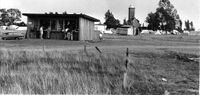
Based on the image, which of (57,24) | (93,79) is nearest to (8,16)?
(57,24)

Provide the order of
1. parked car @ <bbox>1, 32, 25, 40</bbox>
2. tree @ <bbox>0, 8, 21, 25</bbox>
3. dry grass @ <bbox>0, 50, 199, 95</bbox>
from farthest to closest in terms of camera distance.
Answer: tree @ <bbox>0, 8, 21, 25</bbox>, parked car @ <bbox>1, 32, 25, 40</bbox>, dry grass @ <bbox>0, 50, 199, 95</bbox>

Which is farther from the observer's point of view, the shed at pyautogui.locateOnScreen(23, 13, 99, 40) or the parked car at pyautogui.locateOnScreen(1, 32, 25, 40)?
the parked car at pyautogui.locateOnScreen(1, 32, 25, 40)

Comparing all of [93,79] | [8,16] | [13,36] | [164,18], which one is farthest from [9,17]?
[93,79]

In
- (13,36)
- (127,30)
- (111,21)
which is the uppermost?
(111,21)

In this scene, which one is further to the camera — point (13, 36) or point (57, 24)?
point (13, 36)

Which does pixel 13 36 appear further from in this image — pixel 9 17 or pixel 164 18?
pixel 164 18

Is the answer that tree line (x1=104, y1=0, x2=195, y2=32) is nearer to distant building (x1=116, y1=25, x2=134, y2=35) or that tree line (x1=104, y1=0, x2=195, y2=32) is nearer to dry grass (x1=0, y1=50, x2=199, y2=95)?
distant building (x1=116, y1=25, x2=134, y2=35)

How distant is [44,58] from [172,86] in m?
6.89

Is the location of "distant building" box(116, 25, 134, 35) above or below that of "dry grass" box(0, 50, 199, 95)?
above

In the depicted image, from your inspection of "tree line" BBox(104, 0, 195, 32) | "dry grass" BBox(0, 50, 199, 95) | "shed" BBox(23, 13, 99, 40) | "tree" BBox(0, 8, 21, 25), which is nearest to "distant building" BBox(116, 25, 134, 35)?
"tree line" BBox(104, 0, 195, 32)

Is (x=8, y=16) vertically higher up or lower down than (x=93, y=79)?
higher up

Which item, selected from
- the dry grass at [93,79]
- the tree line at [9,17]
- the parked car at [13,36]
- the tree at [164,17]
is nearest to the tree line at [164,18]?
the tree at [164,17]

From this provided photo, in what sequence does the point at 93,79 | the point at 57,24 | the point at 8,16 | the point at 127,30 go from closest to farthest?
the point at 93,79 < the point at 57,24 < the point at 127,30 < the point at 8,16

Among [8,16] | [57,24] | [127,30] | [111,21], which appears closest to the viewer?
[57,24]
